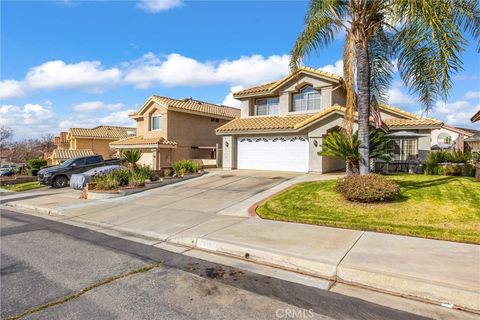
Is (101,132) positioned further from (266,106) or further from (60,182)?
(266,106)

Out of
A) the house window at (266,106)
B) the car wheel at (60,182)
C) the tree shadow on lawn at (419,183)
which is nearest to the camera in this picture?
the tree shadow on lawn at (419,183)

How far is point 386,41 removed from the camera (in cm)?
1135

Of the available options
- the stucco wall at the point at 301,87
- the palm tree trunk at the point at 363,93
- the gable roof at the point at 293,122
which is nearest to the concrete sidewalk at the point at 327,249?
the palm tree trunk at the point at 363,93

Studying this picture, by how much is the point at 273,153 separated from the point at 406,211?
12.5 meters

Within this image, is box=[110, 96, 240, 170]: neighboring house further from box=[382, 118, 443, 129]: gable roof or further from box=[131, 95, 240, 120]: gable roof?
box=[382, 118, 443, 129]: gable roof

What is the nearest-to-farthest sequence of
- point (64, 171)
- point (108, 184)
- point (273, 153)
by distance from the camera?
1. point (108, 184)
2. point (273, 153)
3. point (64, 171)

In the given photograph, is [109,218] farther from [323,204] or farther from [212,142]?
[212,142]

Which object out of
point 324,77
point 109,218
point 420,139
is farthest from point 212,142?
point 109,218

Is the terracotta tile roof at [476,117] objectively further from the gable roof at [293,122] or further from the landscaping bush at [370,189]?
the landscaping bush at [370,189]

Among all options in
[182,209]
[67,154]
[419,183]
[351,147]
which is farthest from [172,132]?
[419,183]

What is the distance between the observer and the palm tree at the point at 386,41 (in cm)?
790

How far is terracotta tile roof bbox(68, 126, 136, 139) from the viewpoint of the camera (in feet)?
125

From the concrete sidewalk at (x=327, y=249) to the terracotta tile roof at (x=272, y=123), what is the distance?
8.93 m

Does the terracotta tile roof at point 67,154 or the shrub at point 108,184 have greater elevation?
the terracotta tile roof at point 67,154
